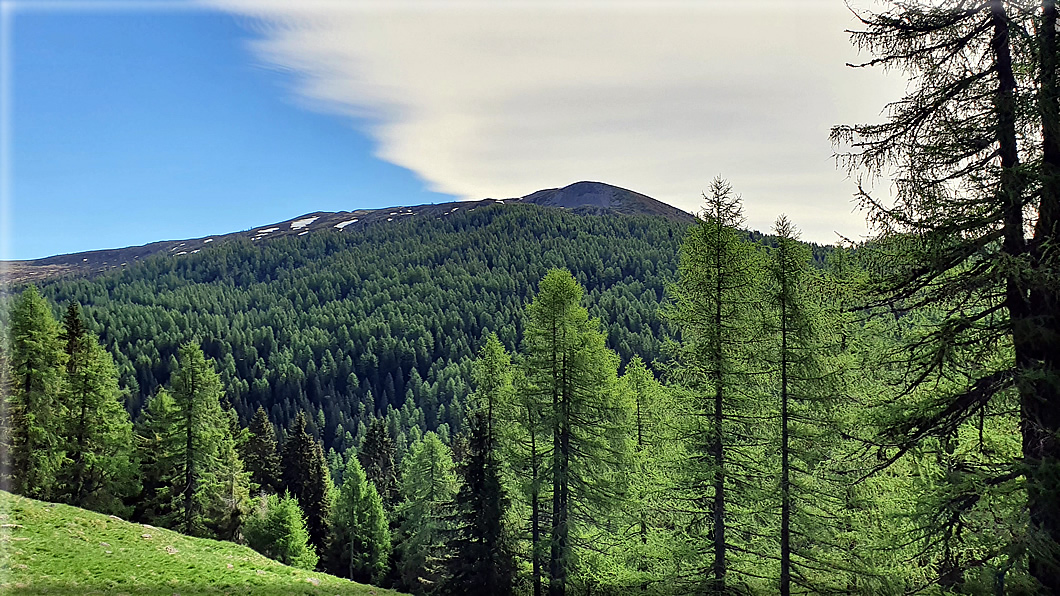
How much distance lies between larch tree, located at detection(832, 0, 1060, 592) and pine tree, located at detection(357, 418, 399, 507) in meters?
47.6

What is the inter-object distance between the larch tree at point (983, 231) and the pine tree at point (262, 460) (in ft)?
154

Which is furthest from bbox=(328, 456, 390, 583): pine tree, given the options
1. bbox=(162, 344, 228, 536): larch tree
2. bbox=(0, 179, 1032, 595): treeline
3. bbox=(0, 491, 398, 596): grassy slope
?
bbox=(0, 491, 398, 596): grassy slope

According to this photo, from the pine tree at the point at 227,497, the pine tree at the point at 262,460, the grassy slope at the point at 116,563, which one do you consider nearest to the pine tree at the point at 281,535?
the pine tree at the point at 227,497

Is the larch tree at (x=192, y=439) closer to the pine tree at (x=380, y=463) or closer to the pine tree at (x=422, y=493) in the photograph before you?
the pine tree at (x=422, y=493)

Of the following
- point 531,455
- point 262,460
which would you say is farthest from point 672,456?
point 262,460

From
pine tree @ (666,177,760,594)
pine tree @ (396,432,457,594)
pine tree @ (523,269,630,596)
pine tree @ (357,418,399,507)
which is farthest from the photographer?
pine tree @ (357,418,399,507)

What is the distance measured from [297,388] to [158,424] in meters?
126

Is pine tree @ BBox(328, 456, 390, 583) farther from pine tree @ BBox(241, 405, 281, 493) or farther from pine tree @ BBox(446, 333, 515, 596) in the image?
pine tree @ BBox(446, 333, 515, 596)

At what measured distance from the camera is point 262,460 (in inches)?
1759

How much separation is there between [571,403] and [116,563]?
1453 cm

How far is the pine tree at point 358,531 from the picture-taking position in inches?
1497

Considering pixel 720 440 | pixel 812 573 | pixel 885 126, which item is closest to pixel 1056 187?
pixel 885 126

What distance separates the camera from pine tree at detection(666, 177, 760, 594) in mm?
13633

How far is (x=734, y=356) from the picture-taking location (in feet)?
44.8
